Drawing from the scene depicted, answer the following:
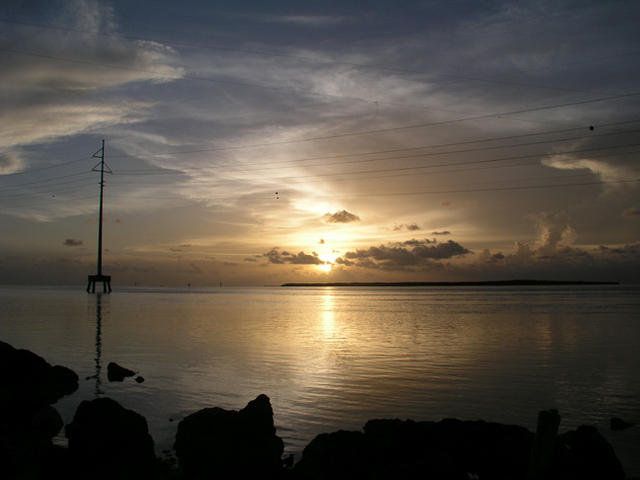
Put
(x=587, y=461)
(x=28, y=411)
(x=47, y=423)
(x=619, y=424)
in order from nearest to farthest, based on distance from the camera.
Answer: (x=587, y=461) → (x=47, y=423) → (x=619, y=424) → (x=28, y=411)

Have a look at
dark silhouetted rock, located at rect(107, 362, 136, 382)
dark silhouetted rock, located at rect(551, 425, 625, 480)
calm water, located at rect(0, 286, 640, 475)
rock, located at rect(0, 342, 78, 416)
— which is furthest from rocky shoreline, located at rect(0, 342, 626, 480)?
dark silhouetted rock, located at rect(107, 362, 136, 382)

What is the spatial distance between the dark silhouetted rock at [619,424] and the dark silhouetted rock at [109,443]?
13.4 metres

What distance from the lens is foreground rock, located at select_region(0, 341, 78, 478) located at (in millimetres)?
10672

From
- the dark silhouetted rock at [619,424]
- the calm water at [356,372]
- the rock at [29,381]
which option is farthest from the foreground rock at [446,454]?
the rock at [29,381]

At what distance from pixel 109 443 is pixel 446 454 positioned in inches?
293

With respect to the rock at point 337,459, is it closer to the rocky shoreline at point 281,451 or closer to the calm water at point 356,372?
the rocky shoreline at point 281,451

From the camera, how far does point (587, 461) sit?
11.1 metres

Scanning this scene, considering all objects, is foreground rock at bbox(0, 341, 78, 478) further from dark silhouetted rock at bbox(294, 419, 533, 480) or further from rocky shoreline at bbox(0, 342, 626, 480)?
dark silhouetted rock at bbox(294, 419, 533, 480)

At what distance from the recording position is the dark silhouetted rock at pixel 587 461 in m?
10.9

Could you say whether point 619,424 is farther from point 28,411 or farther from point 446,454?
point 28,411

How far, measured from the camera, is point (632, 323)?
183ft

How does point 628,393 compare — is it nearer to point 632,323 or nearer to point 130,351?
point 130,351

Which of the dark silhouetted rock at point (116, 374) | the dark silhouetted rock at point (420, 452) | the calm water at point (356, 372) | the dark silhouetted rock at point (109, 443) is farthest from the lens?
the dark silhouetted rock at point (116, 374)

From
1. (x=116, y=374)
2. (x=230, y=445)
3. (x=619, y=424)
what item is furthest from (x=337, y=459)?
(x=116, y=374)
